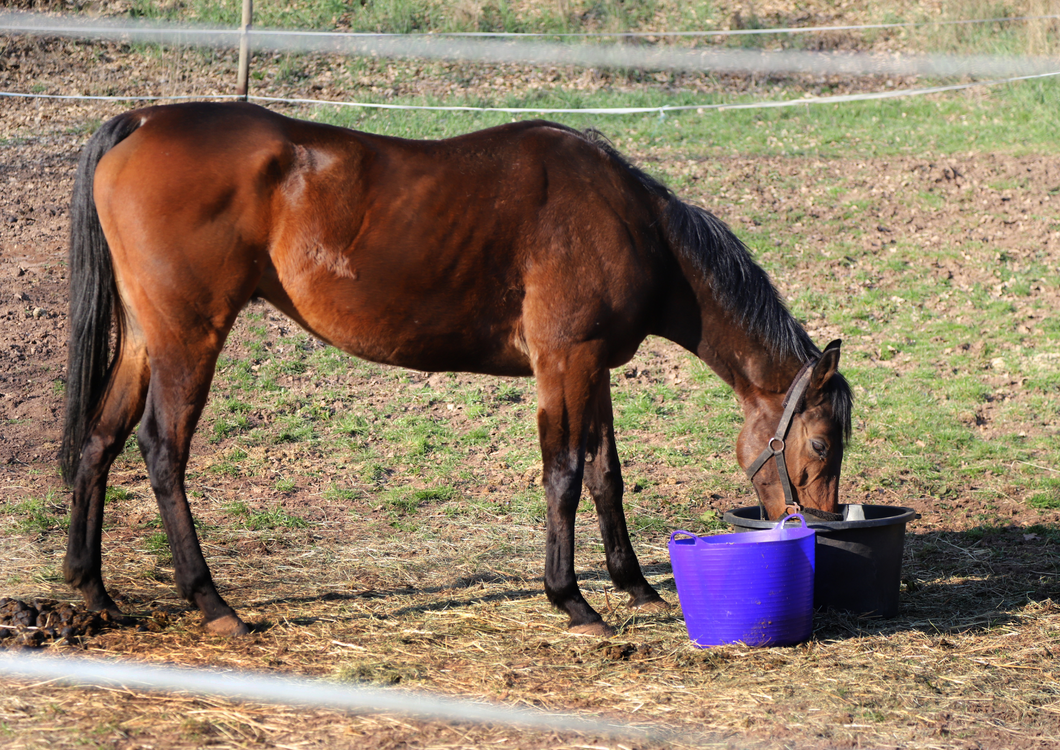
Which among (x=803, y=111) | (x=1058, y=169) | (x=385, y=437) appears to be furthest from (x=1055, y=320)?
(x=385, y=437)

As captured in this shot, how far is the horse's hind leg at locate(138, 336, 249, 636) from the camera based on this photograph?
12.6ft

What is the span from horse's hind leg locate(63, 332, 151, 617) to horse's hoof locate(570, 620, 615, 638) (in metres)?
1.90

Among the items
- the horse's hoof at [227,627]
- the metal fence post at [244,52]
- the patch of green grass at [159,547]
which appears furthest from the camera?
the metal fence post at [244,52]

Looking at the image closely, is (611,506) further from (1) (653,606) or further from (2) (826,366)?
(2) (826,366)

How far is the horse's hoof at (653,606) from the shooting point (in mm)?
4363

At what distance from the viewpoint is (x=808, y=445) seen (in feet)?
13.9

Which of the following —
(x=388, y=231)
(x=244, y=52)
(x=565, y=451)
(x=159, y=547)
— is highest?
(x=244, y=52)

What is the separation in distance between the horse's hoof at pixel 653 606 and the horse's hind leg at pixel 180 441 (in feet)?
5.66

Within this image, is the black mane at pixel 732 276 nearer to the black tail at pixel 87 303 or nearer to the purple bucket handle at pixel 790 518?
the purple bucket handle at pixel 790 518

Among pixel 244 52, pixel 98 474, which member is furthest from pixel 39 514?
pixel 244 52

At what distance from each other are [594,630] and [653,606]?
455 mm

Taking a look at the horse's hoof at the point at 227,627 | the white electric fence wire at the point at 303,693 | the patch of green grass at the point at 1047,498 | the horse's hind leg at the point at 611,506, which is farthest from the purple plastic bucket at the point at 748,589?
the patch of green grass at the point at 1047,498

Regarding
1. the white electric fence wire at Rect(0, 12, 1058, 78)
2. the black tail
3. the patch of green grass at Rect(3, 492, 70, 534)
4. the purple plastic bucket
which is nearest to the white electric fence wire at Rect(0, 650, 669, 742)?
the purple plastic bucket

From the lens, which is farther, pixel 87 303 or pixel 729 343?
pixel 729 343
